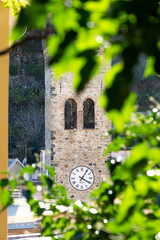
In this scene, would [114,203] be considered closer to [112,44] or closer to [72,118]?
[112,44]

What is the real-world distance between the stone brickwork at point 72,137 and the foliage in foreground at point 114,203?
26.8 ft

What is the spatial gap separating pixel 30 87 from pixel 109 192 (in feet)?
50.0

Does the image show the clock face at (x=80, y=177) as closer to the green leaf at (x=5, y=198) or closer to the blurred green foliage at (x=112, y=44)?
the green leaf at (x=5, y=198)

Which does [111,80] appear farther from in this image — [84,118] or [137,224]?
[84,118]

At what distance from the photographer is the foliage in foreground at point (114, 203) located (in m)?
0.44

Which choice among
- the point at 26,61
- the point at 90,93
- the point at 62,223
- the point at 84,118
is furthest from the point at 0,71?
the point at 26,61

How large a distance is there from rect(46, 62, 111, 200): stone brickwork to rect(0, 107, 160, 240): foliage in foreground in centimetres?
816

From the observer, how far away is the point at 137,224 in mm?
473

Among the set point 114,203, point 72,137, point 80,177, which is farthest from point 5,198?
point 80,177

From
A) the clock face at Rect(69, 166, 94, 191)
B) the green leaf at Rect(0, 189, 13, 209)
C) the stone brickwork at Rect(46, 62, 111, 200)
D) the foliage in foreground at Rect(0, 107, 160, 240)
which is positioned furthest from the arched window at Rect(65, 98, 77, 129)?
the green leaf at Rect(0, 189, 13, 209)

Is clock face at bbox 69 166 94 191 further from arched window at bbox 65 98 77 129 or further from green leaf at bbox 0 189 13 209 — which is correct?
green leaf at bbox 0 189 13 209

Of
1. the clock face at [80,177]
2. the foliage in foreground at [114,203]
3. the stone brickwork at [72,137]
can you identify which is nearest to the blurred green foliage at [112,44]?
the foliage in foreground at [114,203]

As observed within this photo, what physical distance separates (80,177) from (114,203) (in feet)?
28.9

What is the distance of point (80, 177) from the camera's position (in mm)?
9375
